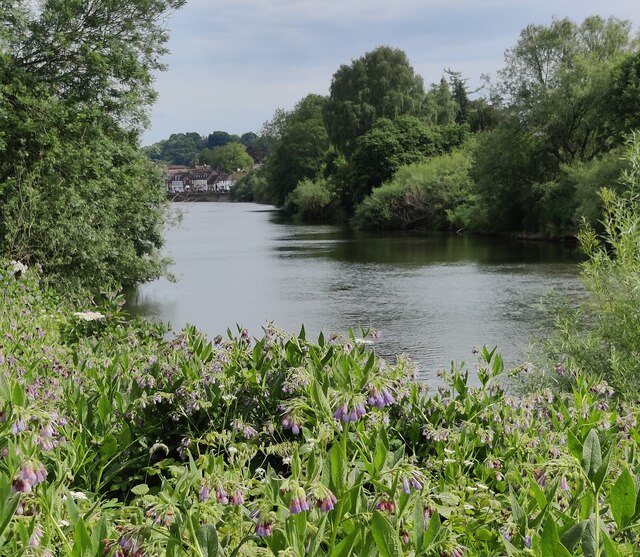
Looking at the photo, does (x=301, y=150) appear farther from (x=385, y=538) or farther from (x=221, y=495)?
(x=385, y=538)

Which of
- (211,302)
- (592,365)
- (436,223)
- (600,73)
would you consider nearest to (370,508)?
(592,365)

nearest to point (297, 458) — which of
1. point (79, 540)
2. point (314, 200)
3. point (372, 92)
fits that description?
point (79, 540)

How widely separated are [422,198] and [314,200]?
18.2 metres

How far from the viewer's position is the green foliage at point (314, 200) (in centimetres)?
6456

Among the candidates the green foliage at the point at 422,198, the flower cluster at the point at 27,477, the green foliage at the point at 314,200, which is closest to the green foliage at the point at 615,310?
the flower cluster at the point at 27,477

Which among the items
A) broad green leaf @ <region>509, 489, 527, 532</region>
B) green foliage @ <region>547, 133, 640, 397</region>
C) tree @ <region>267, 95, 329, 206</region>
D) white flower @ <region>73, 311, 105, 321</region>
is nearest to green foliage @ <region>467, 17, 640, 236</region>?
green foliage @ <region>547, 133, 640, 397</region>

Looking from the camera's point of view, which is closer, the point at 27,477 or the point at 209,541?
the point at 209,541

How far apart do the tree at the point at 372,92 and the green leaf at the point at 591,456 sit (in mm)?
60174

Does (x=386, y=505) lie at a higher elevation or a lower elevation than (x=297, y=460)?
lower

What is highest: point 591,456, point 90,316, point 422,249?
point 591,456

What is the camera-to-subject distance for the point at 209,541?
171 centimetres

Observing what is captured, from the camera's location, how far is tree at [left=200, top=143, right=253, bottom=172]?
17338 centimetres

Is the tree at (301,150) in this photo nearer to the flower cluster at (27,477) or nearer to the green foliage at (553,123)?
the green foliage at (553,123)

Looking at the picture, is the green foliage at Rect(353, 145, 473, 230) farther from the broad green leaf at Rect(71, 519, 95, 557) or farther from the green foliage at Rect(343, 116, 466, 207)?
the broad green leaf at Rect(71, 519, 95, 557)
